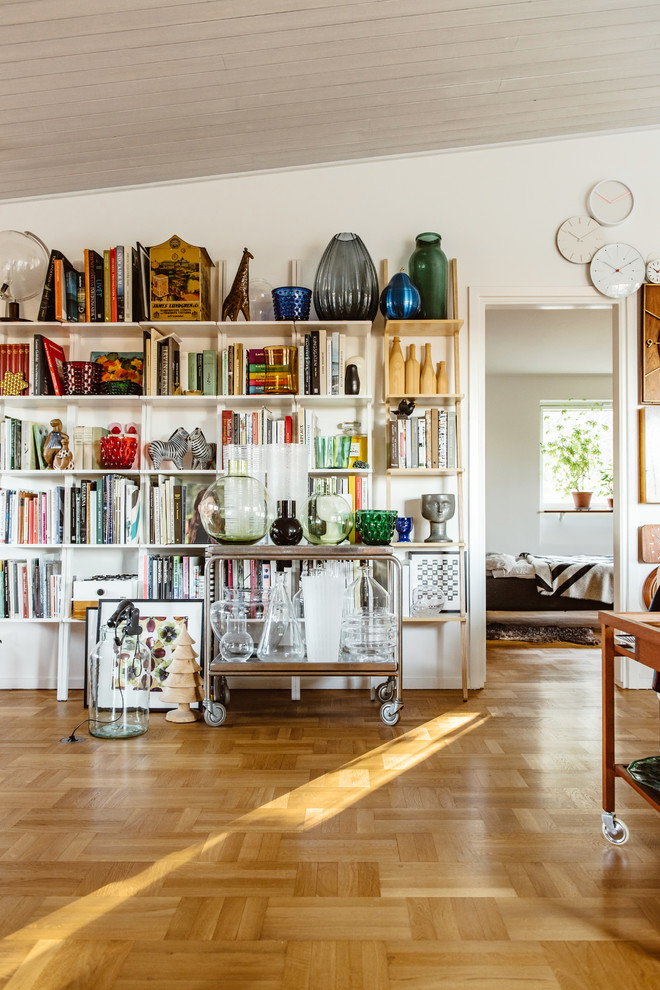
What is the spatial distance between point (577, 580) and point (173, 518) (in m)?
3.49

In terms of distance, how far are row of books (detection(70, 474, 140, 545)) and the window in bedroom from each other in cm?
601

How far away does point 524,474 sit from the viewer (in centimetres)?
891

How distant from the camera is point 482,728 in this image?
11.2 ft

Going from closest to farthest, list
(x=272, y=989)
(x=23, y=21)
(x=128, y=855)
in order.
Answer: (x=272, y=989) < (x=128, y=855) < (x=23, y=21)

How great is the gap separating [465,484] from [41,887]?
9.48 ft

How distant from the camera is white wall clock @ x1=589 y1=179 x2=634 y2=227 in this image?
419 centimetres

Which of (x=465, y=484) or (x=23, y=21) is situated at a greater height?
(x=23, y=21)

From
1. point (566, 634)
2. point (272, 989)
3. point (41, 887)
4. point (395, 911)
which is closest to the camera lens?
point (272, 989)

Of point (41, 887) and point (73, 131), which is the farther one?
point (73, 131)

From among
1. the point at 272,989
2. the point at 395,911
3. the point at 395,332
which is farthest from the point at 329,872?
the point at 395,332

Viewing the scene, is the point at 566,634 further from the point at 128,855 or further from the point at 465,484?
the point at 128,855

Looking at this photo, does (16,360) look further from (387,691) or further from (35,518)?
(387,691)

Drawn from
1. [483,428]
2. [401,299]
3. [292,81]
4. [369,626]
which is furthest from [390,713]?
[292,81]

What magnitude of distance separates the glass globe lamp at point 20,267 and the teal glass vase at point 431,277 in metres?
1.99
